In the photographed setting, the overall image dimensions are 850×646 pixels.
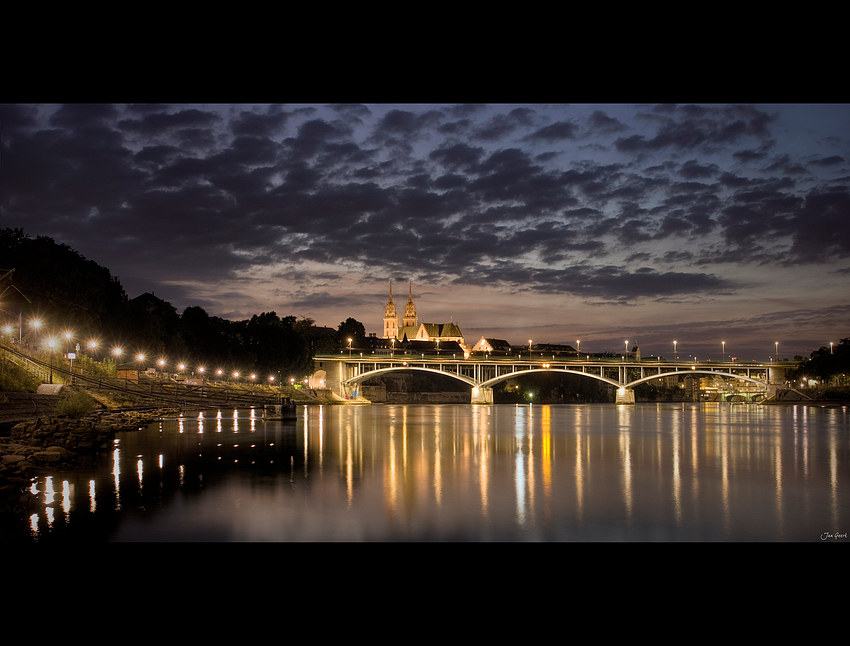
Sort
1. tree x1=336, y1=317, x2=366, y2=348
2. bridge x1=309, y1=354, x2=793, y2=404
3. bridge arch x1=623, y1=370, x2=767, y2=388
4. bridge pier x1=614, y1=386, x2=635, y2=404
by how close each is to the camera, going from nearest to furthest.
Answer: bridge arch x1=623, y1=370, x2=767, y2=388
bridge x1=309, y1=354, x2=793, y2=404
bridge pier x1=614, y1=386, x2=635, y2=404
tree x1=336, y1=317, x2=366, y2=348

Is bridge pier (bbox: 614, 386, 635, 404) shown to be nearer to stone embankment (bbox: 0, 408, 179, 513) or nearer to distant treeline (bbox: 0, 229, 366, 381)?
distant treeline (bbox: 0, 229, 366, 381)

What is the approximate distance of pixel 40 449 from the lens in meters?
19.8

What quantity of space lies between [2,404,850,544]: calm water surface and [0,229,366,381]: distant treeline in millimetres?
20117

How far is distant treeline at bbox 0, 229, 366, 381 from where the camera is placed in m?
47.6

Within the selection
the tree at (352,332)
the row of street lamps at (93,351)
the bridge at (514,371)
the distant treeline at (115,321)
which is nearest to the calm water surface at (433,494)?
the row of street lamps at (93,351)

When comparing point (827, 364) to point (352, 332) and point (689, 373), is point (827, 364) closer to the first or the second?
point (689, 373)

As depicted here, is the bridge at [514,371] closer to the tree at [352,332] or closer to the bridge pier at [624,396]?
the bridge pier at [624,396]

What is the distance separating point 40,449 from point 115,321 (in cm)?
4644

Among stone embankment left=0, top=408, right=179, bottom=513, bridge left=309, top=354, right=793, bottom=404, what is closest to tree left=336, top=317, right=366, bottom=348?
bridge left=309, top=354, right=793, bottom=404

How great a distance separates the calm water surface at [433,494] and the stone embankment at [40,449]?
1.87 ft

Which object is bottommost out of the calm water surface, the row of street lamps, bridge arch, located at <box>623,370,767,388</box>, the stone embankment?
bridge arch, located at <box>623,370,767,388</box>

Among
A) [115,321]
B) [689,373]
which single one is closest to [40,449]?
[115,321]

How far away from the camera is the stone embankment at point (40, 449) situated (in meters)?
13.6
